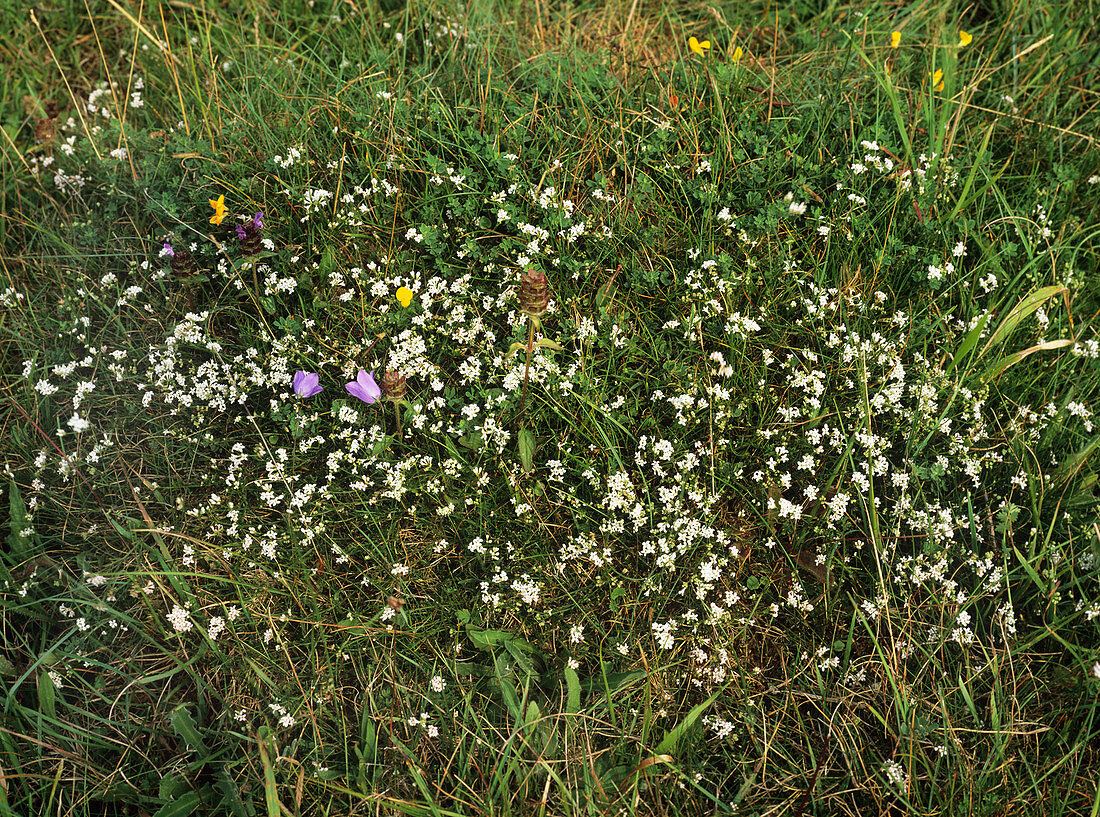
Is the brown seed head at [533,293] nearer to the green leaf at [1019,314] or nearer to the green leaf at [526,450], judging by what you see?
the green leaf at [526,450]

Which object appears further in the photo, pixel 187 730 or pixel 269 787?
pixel 187 730

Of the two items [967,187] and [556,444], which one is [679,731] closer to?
[556,444]

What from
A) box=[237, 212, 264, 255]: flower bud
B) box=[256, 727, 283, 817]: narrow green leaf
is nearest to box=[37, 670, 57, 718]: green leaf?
box=[256, 727, 283, 817]: narrow green leaf

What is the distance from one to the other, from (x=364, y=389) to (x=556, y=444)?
76 centimetres

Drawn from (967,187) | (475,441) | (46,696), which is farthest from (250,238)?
(967,187)

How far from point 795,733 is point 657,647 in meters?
0.52

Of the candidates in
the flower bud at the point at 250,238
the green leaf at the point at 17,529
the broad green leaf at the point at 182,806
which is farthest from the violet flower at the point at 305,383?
the broad green leaf at the point at 182,806

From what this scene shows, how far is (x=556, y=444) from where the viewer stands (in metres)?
2.84

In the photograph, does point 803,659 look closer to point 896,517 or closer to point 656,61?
point 896,517

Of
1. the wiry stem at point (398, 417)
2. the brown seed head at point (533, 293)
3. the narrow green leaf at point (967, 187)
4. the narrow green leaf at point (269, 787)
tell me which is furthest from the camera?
the narrow green leaf at point (967, 187)

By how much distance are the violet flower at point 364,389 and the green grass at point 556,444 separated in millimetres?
123

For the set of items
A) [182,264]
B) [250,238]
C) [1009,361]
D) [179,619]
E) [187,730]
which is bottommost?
[187,730]

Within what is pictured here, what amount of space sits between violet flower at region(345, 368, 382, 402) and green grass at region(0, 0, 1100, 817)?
12 centimetres

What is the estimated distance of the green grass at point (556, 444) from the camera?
239 cm
